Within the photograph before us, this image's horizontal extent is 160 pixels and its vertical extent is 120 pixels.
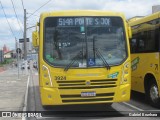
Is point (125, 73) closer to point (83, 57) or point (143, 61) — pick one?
point (83, 57)

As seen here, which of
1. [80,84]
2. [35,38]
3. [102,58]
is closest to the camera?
[80,84]

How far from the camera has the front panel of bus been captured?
10656 mm

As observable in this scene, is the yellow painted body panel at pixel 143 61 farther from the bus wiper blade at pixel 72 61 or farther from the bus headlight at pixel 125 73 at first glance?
the bus wiper blade at pixel 72 61

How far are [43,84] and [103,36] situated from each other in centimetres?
223

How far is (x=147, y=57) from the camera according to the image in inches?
509

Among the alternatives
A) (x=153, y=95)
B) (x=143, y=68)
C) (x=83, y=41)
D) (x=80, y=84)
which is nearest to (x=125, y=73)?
(x=80, y=84)

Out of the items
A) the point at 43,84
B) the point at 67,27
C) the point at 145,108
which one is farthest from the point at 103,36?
the point at 145,108

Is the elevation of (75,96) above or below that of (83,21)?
below

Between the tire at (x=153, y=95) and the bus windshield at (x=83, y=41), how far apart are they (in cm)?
202

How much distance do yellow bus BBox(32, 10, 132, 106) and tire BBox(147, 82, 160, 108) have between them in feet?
5.56

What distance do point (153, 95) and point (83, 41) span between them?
10.9 feet

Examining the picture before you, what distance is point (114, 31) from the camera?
1119 centimetres

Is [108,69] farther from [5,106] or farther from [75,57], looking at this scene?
[5,106]

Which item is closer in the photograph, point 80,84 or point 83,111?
point 80,84
